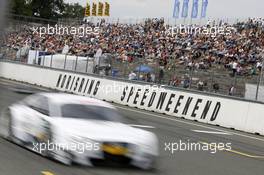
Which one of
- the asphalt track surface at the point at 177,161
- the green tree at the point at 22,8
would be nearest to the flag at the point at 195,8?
the asphalt track surface at the point at 177,161

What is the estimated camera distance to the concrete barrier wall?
67.2 feet

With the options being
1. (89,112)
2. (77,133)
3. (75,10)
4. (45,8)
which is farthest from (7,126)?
(75,10)

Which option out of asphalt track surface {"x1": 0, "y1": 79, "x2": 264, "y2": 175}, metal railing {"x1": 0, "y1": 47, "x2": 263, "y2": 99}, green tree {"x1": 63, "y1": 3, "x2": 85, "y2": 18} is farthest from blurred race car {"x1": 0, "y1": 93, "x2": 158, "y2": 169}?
green tree {"x1": 63, "y1": 3, "x2": 85, "y2": 18}

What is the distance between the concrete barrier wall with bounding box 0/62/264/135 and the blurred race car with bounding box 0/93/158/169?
11.0 metres

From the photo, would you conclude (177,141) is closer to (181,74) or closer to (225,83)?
(225,83)

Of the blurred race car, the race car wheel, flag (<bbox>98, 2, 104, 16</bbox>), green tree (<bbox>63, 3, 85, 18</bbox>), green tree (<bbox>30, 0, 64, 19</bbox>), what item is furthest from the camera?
green tree (<bbox>63, 3, 85, 18</bbox>)

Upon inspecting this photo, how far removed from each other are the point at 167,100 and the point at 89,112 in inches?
580

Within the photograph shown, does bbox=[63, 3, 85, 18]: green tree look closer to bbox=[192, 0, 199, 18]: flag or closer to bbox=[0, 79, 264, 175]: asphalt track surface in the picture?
bbox=[192, 0, 199, 18]: flag

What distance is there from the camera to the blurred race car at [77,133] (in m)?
8.72

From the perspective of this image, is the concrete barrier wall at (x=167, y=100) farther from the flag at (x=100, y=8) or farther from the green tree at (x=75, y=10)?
the green tree at (x=75, y=10)

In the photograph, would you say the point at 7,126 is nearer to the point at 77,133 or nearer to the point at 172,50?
the point at 77,133

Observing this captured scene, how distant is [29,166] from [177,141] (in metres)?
6.08

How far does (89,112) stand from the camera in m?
10.0

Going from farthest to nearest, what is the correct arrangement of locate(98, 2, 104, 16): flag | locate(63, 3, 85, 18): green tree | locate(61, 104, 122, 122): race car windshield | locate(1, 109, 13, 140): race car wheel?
locate(63, 3, 85, 18): green tree → locate(98, 2, 104, 16): flag → locate(1, 109, 13, 140): race car wheel → locate(61, 104, 122, 122): race car windshield
